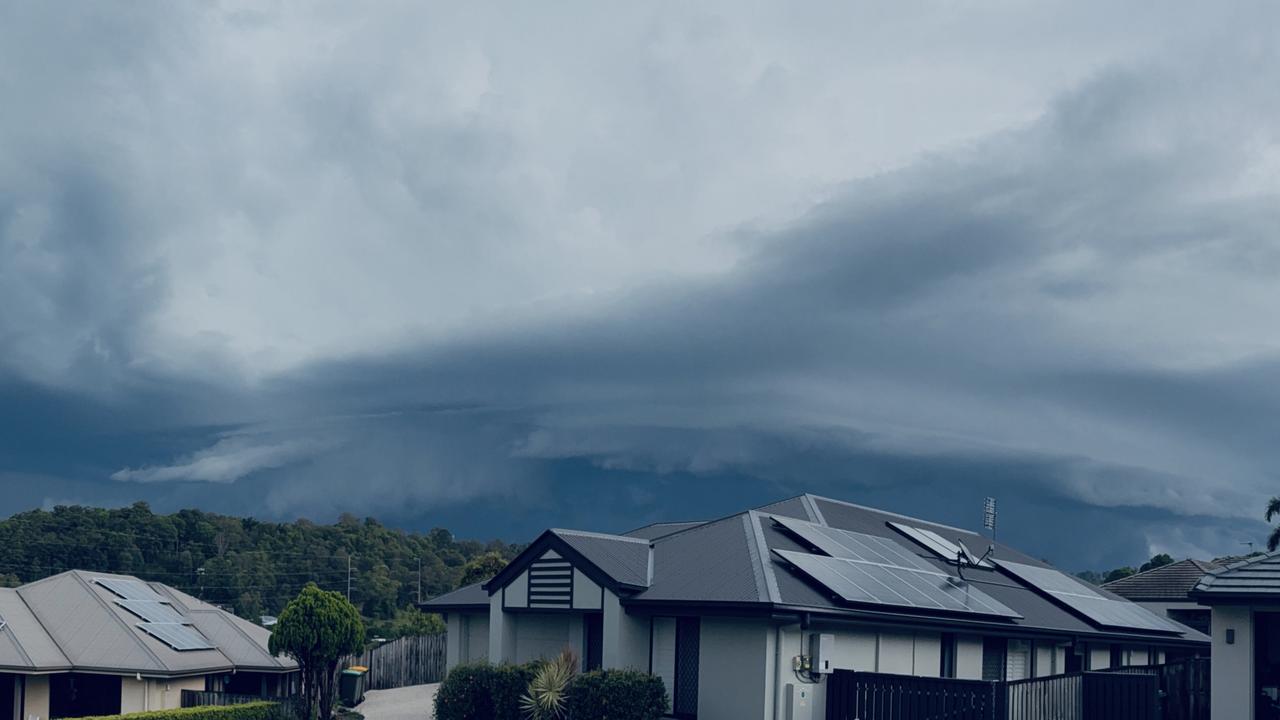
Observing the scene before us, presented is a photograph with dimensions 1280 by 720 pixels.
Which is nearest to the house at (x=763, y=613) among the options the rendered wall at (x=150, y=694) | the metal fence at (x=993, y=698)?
the metal fence at (x=993, y=698)

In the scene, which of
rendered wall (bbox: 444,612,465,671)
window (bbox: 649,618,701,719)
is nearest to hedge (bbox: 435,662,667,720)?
window (bbox: 649,618,701,719)

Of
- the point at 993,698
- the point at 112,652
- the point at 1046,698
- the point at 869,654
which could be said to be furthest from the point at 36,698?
the point at 1046,698

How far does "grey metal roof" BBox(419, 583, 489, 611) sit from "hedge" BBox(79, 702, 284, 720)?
606 centimetres

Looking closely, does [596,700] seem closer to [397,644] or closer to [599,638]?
[599,638]

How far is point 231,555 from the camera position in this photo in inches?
3223

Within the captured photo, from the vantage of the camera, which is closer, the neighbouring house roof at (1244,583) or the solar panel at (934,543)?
the neighbouring house roof at (1244,583)

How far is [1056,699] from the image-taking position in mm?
24406

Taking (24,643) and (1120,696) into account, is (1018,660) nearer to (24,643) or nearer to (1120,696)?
(1120,696)

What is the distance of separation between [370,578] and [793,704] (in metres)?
62.6

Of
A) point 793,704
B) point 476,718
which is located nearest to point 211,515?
point 476,718

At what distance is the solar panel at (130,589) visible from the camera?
121 feet

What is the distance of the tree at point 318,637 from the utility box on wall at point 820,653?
11591 mm

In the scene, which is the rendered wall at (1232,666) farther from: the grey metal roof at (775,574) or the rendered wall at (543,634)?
the rendered wall at (543,634)

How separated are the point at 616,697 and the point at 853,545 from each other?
359 inches
